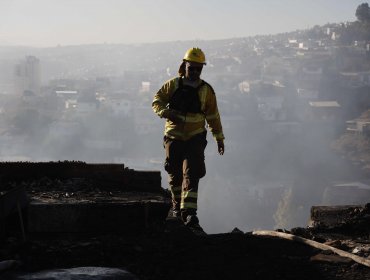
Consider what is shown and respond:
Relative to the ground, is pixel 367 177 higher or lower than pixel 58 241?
lower

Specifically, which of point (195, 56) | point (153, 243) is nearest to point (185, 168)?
point (195, 56)

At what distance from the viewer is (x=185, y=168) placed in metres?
5.97

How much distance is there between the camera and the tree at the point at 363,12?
117500 millimetres

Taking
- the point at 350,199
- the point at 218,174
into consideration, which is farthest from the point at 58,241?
the point at 218,174

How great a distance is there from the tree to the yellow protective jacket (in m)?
118

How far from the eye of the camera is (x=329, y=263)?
4188 mm

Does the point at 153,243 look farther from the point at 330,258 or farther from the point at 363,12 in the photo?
the point at 363,12

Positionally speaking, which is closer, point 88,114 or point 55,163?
point 55,163

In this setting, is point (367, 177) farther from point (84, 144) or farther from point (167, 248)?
point (167, 248)

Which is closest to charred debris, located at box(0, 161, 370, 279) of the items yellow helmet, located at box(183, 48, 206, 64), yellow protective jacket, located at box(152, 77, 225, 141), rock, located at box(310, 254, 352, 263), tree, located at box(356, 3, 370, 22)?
rock, located at box(310, 254, 352, 263)

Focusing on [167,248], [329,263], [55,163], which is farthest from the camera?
[55,163]

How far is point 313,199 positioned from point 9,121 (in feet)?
183

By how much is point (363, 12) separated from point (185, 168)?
12193cm

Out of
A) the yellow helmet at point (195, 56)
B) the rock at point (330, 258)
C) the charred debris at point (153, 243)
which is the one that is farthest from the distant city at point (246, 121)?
the rock at point (330, 258)
